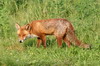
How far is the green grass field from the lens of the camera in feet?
Answer: 25.4

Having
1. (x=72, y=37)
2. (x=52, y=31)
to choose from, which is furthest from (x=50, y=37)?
(x=72, y=37)

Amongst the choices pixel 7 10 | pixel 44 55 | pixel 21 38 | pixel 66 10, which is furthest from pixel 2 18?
Answer: pixel 44 55

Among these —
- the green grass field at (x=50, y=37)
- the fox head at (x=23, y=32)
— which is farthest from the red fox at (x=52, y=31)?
the green grass field at (x=50, y=37)

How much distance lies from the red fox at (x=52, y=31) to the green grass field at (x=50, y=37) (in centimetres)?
23

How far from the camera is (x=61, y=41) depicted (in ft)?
30.5

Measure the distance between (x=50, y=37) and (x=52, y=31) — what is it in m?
0.91

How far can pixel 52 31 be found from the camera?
9.46 m

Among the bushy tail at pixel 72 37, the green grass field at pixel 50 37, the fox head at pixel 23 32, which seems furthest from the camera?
the fox head at pixel 23 32

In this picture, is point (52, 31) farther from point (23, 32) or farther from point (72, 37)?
point (23, 32)

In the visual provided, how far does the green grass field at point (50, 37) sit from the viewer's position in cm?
773

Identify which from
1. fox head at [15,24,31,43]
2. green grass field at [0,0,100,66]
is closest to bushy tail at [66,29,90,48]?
green grass field at [0,0,100,66]

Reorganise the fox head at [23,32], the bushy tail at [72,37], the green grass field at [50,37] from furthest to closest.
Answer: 1. the fox head at [23,32]
2. the bushy tail at [72,37]
3. the green grass field at [50,37]

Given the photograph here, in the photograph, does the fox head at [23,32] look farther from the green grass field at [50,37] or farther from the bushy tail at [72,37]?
the bushy tail at [72,37]

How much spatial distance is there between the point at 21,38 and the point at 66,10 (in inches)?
103
